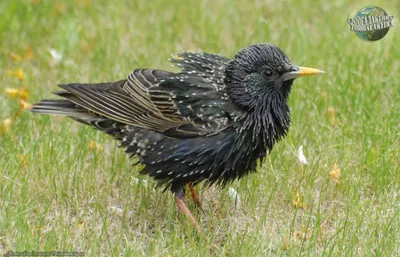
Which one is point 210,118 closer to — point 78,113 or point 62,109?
point 78,113

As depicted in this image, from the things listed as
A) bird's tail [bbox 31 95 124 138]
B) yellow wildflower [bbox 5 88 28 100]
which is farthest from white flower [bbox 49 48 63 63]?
bird's tail [bbox 31 95 124 138]

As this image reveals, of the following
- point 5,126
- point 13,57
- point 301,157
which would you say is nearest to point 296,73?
point 301,157

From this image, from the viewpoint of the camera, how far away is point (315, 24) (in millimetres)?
7582

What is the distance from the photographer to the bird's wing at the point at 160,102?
4.97 m

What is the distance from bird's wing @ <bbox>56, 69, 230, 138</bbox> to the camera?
4.97 metres

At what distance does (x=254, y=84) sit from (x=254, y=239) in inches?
38.4

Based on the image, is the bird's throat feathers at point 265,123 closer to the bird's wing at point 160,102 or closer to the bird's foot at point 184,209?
the bird's wing at point 160,102

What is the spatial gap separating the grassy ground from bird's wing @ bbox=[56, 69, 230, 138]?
46cm

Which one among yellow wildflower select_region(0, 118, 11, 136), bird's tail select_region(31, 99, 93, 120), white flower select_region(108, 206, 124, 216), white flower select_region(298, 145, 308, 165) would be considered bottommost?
white flower select_region(108, 206, 124, 216)

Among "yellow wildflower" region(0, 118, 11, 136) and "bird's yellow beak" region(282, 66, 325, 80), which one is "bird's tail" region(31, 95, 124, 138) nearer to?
"yellow wildflower" region(0, 118, 11, 136)

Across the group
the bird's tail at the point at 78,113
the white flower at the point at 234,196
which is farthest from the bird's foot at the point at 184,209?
the bird's tail at the point at 78,113

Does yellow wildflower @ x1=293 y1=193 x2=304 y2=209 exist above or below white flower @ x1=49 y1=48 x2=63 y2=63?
below

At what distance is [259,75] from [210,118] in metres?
0.42
